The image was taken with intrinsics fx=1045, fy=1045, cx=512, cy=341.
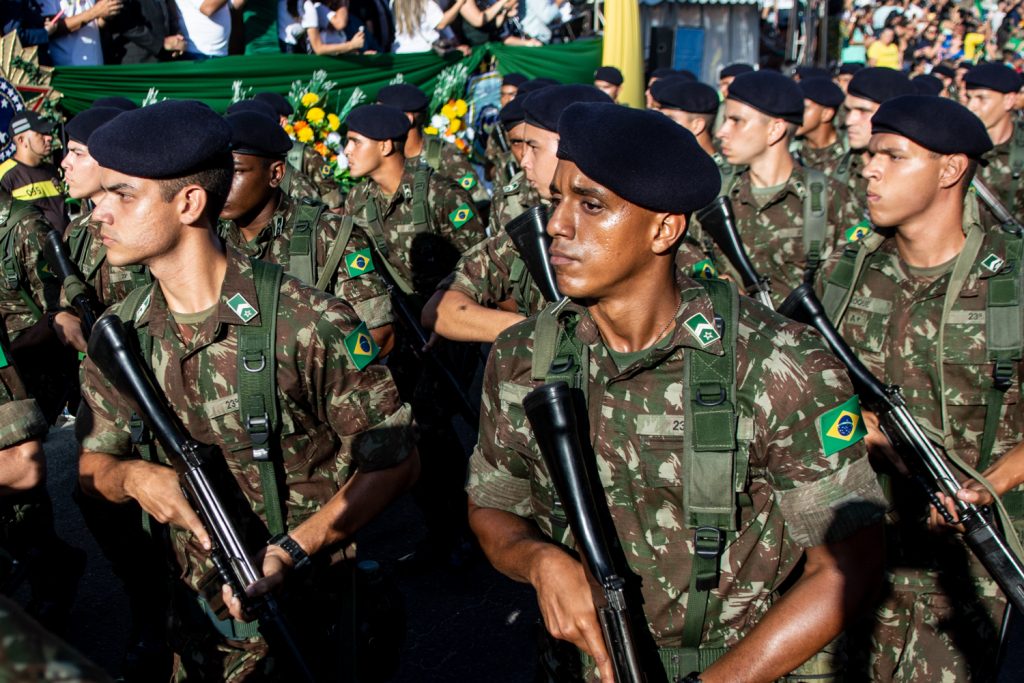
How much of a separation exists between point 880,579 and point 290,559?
152 cm

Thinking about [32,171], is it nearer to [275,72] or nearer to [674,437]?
[275,72]

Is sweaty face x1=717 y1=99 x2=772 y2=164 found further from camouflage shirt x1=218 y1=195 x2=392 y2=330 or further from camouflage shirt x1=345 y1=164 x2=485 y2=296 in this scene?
camouflage shirt x1=218 y1=195 x2=392 y2=330

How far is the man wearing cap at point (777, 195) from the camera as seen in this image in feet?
19.1

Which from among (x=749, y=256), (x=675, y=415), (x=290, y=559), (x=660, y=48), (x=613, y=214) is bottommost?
(x=660, y=48)

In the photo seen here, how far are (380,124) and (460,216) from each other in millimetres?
865

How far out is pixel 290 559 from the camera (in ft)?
9.36

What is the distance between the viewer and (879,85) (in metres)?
8.27

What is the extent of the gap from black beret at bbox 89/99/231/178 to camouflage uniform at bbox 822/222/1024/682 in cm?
240

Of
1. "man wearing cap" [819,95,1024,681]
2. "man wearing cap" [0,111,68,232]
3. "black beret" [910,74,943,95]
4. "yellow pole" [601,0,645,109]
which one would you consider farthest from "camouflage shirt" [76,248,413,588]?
"yellow pole" [601,0,645,109]

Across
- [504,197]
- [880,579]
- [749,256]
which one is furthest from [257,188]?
[880,579]

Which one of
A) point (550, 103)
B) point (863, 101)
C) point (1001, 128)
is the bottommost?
point (1001, 128)

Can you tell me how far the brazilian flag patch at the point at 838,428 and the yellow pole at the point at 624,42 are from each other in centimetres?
1394

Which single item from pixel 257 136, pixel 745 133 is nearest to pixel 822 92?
pixel 745 133

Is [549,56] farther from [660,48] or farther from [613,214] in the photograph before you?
[613,214]
